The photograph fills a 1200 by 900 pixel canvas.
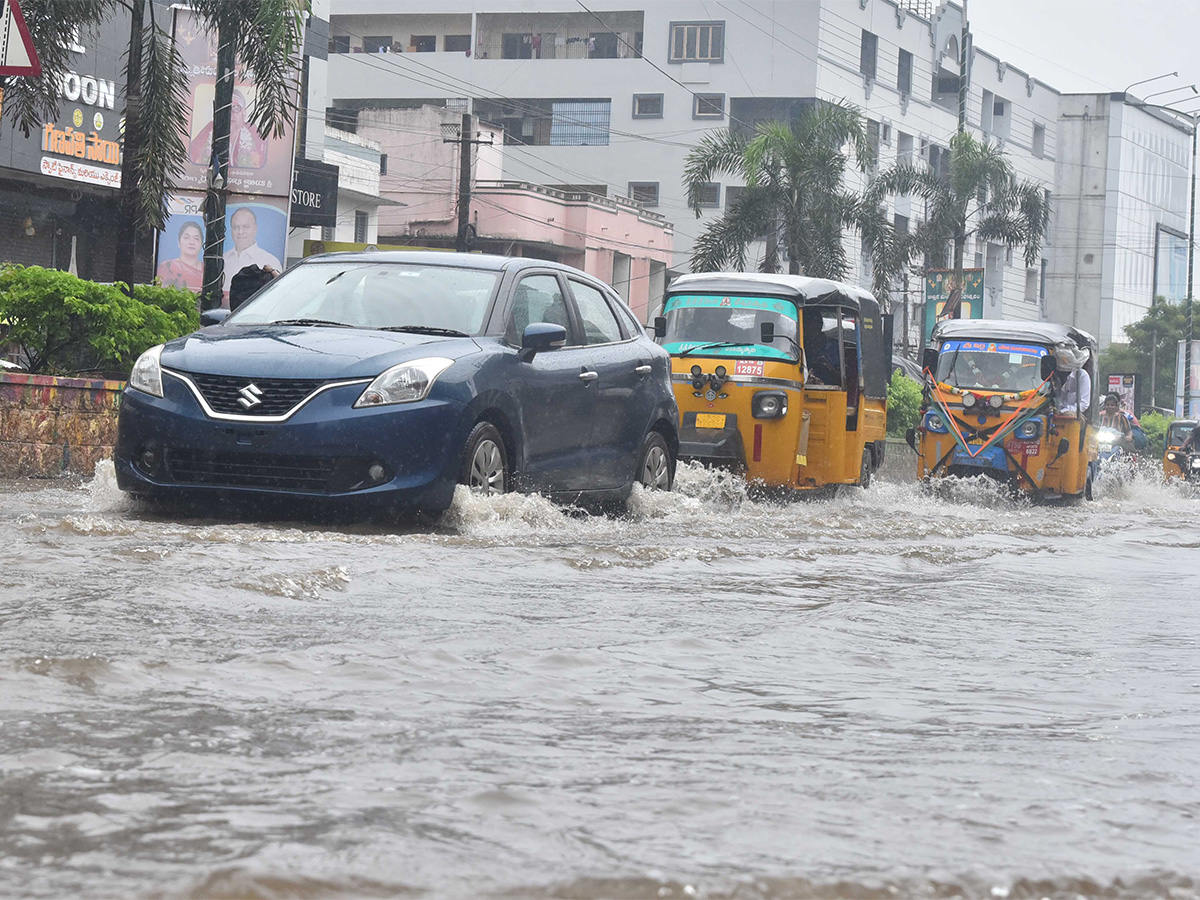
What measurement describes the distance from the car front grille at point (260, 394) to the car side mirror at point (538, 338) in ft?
4.36

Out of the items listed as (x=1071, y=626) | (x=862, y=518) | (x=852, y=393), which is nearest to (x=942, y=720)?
(x=1071, y=626)

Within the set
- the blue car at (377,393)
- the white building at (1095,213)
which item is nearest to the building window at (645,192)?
the white building at (1095,213)

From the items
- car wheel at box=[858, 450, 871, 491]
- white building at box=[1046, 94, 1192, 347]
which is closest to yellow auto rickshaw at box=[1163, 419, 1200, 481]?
car wheel at box=[858, 450, 871, 491]

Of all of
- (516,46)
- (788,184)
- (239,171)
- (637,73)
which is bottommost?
(239,171)

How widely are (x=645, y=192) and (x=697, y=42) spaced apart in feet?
20.3

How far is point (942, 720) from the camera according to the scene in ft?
15.0

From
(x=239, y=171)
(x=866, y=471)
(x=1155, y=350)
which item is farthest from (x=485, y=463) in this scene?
(x=1155, y=350)

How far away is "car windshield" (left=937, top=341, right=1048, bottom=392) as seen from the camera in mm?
20922

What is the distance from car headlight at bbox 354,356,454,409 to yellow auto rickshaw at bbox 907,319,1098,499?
43.5 feet

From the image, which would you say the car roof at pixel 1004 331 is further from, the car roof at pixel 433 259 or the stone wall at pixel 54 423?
the car roof at pixel 433 259

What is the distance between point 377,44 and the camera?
74.8m

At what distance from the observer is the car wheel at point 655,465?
36.1 ft

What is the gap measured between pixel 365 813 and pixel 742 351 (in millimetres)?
12645

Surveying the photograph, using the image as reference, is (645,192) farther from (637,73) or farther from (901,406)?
(901,406)
